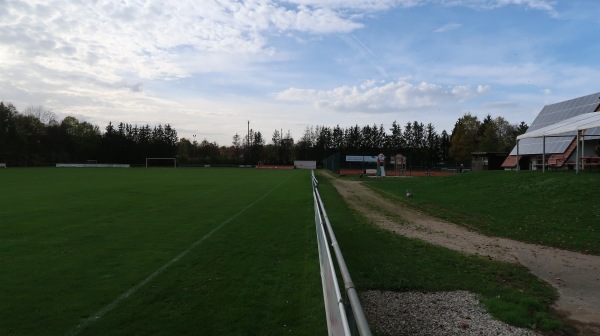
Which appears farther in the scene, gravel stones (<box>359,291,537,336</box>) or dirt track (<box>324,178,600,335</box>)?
dirt track (<box>324,178,600,335</box>)

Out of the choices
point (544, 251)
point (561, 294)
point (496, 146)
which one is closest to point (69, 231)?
point (561, 294)

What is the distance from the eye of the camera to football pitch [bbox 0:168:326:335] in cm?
489

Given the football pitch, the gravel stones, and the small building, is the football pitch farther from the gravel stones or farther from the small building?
the small building

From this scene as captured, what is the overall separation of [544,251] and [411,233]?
332cm

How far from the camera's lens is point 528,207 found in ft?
49.8

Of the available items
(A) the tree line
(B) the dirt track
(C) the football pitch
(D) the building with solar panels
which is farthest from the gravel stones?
(A) the tree line

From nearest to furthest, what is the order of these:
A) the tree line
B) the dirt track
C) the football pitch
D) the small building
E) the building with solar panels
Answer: the football pitch → the dirt track → the building with solar panels → the small building → the tree line

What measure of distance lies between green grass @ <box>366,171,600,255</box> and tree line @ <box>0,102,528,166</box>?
63.9 meters

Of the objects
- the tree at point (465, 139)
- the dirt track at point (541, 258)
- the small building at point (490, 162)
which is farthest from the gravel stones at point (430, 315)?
the tree at point (465, 139)

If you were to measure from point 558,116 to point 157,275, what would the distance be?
4233 centimetres

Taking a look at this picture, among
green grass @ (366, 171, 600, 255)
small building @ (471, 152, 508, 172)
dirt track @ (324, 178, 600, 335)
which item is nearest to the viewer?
dirt track @ (324, 178, 600, 335)

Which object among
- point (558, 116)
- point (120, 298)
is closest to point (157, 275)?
point (120, 298)

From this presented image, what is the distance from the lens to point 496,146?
9112 centimetres

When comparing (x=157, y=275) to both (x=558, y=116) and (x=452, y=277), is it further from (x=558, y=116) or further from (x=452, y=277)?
(x=558, y=116)
